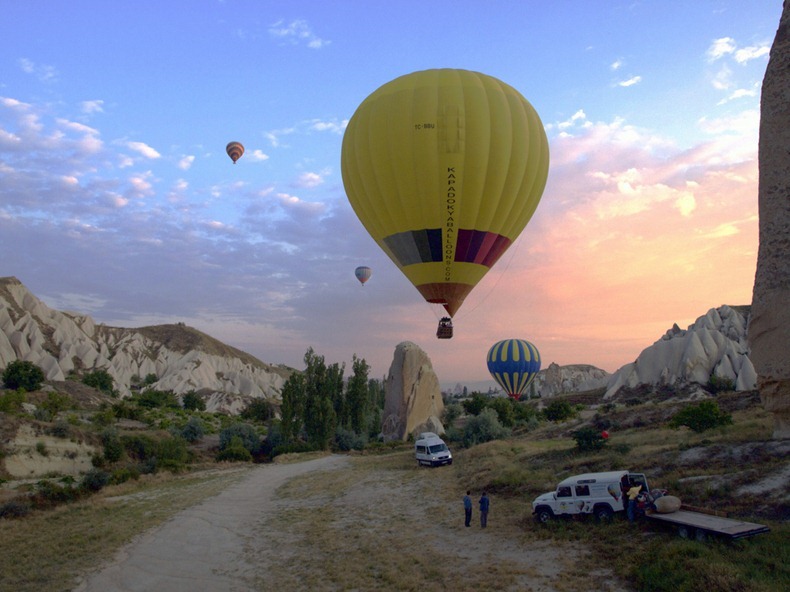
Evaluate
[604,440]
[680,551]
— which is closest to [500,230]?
[604,440]

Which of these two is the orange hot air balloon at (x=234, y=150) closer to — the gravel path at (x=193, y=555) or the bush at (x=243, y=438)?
the bush at (x=243, y=438)

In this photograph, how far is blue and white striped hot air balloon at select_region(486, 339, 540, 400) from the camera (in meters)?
59.3

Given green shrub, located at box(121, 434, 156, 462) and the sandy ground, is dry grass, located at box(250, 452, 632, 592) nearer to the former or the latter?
the sandy ground

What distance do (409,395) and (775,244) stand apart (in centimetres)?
3934

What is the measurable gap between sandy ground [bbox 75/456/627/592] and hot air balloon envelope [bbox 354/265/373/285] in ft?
117

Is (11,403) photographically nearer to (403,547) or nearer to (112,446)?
(112,446)

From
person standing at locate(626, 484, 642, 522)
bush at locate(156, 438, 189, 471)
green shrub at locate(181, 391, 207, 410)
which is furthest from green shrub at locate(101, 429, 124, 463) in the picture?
green shrub at locate(181, 391, 207, 410)

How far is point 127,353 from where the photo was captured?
371ft

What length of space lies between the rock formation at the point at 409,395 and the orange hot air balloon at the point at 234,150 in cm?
2763

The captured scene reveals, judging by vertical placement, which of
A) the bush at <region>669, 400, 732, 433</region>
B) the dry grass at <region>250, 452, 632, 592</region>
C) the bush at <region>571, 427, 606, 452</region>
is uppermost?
the bush at <region>669, 400, 732, 433</region>

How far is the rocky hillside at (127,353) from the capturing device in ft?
289

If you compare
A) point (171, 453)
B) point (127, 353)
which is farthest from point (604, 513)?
point (127, 353)

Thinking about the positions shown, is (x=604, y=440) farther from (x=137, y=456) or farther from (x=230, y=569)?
(x=137, y=456)

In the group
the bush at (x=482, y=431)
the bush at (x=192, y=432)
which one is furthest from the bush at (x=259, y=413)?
the bush at (x=482, y=431)
